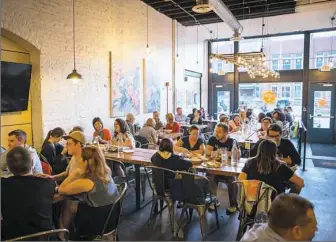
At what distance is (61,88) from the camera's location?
17.4 feet

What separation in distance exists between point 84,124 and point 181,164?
3.15 m

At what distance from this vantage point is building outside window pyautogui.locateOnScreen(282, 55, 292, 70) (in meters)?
10.7

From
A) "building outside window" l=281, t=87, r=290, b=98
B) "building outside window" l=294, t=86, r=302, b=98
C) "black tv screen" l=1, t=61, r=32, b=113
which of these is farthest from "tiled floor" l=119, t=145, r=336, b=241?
"building outside window" l=281, t=87, r=290, b=98

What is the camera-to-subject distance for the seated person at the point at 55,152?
12.4 ft

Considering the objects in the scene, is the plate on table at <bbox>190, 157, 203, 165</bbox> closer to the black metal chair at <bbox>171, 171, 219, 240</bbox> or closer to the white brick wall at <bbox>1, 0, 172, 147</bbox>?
the black metal chair at <bbox>171, 171, 219, 240</bbox>

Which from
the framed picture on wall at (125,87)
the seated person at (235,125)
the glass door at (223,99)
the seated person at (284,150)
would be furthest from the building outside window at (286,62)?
the seated person at (284,150)

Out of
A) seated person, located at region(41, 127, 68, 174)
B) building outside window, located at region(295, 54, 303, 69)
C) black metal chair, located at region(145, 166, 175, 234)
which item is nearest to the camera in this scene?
black metal chair, located at region(145, 166, 175, 234)

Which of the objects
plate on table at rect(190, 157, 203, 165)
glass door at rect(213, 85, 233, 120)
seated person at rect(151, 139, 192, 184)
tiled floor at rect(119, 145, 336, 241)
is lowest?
tiled floor at rect(119, 145, 336, 241)

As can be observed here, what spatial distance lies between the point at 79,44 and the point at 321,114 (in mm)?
8704

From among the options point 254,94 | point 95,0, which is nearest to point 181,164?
point 95,0

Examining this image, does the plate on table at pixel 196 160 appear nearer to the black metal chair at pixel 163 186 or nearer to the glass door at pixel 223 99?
the black metal chair at pixel 163 186

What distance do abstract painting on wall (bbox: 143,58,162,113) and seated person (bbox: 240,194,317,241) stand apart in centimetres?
639

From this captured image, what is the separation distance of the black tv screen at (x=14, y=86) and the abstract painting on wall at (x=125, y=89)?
7.07 ft

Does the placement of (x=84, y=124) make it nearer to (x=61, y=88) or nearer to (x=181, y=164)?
(x=61, y=88)
